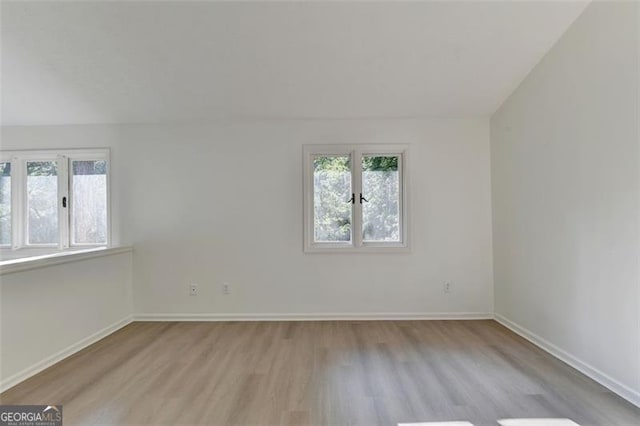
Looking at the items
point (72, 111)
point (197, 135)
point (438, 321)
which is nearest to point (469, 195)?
point (438, 321)

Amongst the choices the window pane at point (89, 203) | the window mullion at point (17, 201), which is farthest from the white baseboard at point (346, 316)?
the window mullion at point (17, 201)

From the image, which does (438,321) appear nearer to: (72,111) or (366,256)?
(366,256)

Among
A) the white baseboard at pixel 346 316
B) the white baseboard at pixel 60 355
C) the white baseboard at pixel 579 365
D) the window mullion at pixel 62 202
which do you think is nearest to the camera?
the white baseboard at pixel 579 365

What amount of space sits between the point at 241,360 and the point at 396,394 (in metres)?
1.26

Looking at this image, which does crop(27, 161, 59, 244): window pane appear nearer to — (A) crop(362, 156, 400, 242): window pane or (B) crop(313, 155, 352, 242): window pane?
(B) crop(313, 155, 352, 242): window pane

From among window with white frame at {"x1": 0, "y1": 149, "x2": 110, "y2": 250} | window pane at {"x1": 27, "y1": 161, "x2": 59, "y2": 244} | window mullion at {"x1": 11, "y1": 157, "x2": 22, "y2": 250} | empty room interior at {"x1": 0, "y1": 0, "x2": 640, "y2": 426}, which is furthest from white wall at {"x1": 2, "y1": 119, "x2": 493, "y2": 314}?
window mullion at {"x1": 11, "y1": 157, "x2": 22, "y2": 250}

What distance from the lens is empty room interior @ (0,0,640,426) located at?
200 cm

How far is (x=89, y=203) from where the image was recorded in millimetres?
3600

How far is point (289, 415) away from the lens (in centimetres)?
178

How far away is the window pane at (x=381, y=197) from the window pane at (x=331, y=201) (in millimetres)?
205

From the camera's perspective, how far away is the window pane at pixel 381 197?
3574mm

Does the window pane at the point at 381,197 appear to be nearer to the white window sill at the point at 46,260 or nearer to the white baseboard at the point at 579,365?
the white baseboard at the point at 579,365

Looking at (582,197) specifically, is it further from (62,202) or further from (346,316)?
(62,202)

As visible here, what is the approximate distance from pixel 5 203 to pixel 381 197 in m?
4.52
